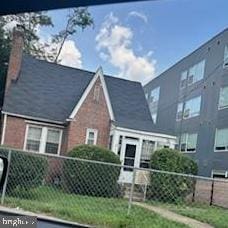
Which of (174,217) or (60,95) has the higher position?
(60,95)

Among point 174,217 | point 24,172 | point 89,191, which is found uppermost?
point 24,172

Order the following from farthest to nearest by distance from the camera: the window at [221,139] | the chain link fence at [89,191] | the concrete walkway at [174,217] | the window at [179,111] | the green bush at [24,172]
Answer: the window at [179,111], the window at [221,139], the green bush at [24,172], the concrete walkway at [174,217], the chain link fence at [89,191]

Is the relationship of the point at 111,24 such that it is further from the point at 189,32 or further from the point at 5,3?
the point at 5,3

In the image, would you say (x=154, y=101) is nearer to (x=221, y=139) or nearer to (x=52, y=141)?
(x=221, y=139)

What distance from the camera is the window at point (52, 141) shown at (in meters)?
21.7

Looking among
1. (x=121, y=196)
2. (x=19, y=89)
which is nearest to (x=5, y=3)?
(x=121, y=196)

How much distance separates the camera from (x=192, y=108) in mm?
32031

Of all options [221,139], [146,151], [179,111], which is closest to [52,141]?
[146,151]

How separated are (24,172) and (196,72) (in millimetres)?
22032

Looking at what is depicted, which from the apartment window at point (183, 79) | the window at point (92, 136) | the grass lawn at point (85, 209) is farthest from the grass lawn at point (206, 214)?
the apartment window at point (183, 79)

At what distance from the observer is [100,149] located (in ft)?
59.4

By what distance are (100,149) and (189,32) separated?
1387cm

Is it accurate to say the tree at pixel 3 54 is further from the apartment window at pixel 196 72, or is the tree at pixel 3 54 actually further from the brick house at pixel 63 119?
the apartment window at pixel 196 72

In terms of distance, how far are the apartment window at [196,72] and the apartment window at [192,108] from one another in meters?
1.28
